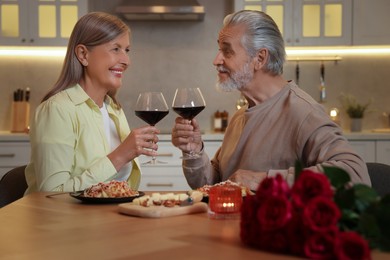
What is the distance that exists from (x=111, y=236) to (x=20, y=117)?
152 inches

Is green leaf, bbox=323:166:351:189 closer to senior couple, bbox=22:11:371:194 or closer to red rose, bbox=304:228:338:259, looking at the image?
red rose, bbox=304:228:338:259

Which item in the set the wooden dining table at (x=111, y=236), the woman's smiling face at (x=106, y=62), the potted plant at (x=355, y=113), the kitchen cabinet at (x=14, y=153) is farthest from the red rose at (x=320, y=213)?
the potted plant at (x=355, y=113)

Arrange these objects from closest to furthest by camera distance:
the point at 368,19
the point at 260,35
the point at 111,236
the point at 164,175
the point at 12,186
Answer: the point at 111,236 < the point at 12,186 < the point at 260,35 < the point at 164,175 < the point at 368,19

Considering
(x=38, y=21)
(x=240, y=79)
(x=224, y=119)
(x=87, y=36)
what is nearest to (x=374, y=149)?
(x=224, y=119)

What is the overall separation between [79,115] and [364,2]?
122 inches

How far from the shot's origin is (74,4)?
16.1ft

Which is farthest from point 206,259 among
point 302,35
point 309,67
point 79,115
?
point 309,67

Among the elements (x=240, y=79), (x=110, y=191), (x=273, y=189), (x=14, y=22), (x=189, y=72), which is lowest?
(x=110, y=191)

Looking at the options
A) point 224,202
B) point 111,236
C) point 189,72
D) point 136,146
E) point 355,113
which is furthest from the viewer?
point 189,72

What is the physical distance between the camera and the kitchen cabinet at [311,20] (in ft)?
16.0

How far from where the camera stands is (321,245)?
109 centimetres

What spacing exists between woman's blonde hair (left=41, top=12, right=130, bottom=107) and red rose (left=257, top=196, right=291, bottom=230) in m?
1.55

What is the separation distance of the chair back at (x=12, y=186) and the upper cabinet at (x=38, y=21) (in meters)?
2.55

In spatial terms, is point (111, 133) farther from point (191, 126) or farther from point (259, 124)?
point (259, 124)
